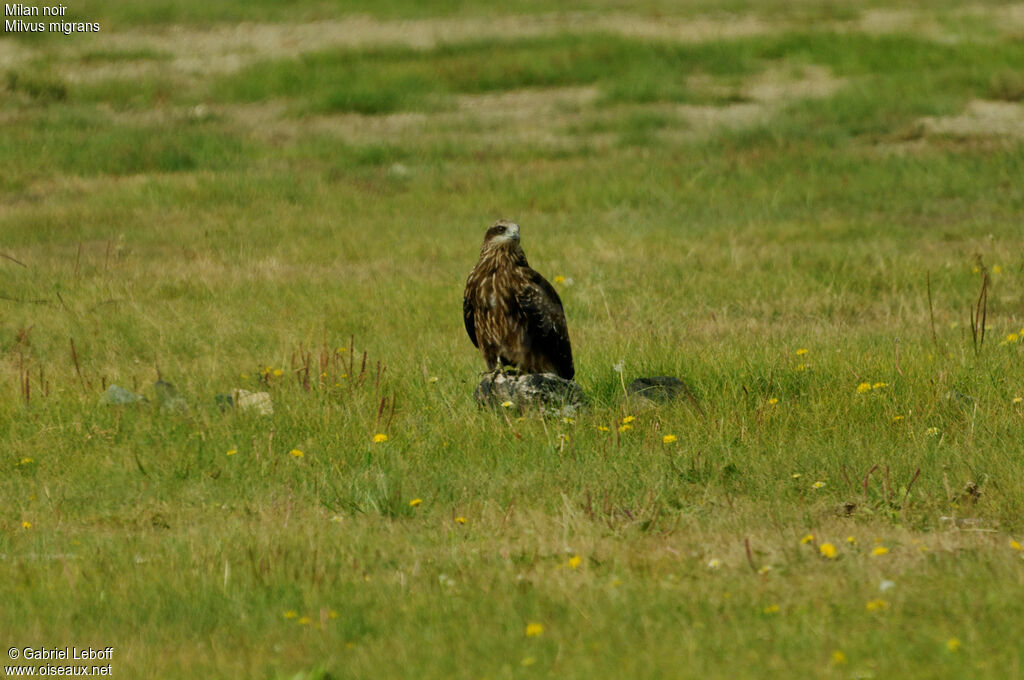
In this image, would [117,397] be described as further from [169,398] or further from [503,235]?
[503,235]

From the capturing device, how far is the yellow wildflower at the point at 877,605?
14.4 feet

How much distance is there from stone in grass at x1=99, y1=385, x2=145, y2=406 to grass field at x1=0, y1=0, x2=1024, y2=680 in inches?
2.5

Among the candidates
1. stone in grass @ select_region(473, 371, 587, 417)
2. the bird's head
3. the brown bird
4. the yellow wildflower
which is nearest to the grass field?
the yellow wildflower

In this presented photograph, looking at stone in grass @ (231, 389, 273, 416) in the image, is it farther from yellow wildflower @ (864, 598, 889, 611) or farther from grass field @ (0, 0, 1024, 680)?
yellow wildflower @ (864, 598, 889, 611)

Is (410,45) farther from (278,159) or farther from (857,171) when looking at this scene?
(857,171)

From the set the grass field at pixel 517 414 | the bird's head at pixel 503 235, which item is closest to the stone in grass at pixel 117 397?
the grass field at pixel 517 414

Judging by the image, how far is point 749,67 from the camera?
26.2 meters

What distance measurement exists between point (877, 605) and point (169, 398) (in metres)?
4.66

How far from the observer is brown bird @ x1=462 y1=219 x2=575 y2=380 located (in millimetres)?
7609

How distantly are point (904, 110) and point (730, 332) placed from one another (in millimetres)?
12666

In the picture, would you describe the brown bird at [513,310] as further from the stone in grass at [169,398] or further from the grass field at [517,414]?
the stone in grass at [169,398]

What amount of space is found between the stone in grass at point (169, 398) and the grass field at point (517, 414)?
1.9 inches

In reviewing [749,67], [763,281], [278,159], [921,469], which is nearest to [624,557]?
[921,469]

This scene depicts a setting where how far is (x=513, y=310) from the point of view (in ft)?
25.1
